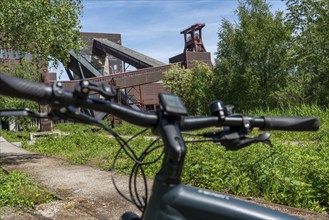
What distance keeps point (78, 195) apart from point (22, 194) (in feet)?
3.05

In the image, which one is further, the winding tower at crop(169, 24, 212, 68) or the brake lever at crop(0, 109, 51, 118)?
the winding tower at crop(169, 24, 212, 68)

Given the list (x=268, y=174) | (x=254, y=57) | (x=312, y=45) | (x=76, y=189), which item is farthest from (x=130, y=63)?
(x=268, y=174)

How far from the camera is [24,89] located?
1384mm

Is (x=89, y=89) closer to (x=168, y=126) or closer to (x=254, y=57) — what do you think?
(x=168, y=126)

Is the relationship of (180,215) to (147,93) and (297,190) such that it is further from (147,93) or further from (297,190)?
(147,93)

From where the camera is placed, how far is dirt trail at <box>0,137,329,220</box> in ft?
17.9

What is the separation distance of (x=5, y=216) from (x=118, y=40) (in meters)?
48.2

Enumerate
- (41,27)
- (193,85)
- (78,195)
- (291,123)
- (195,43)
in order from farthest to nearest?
(195,43), (193,85), (41,27), (78,195), (291,123)

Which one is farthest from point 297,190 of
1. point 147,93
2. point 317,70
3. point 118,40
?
point 118,40

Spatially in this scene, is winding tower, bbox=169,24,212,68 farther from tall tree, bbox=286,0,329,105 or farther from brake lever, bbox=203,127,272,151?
brake lever, bbox=203,127,272,151

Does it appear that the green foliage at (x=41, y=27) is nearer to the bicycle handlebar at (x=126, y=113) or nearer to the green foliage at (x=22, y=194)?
the green foliage at (x=22, y=194)

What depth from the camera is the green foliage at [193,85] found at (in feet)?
100

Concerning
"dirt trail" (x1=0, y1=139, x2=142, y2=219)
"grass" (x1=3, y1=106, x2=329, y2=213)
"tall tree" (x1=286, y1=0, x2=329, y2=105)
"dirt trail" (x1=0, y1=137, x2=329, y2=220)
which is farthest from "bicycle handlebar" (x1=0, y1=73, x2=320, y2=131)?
"tall tree" (x1=286, y1=0, x2=329, y2=105)

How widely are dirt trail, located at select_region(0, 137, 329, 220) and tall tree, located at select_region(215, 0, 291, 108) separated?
16.9 metres
